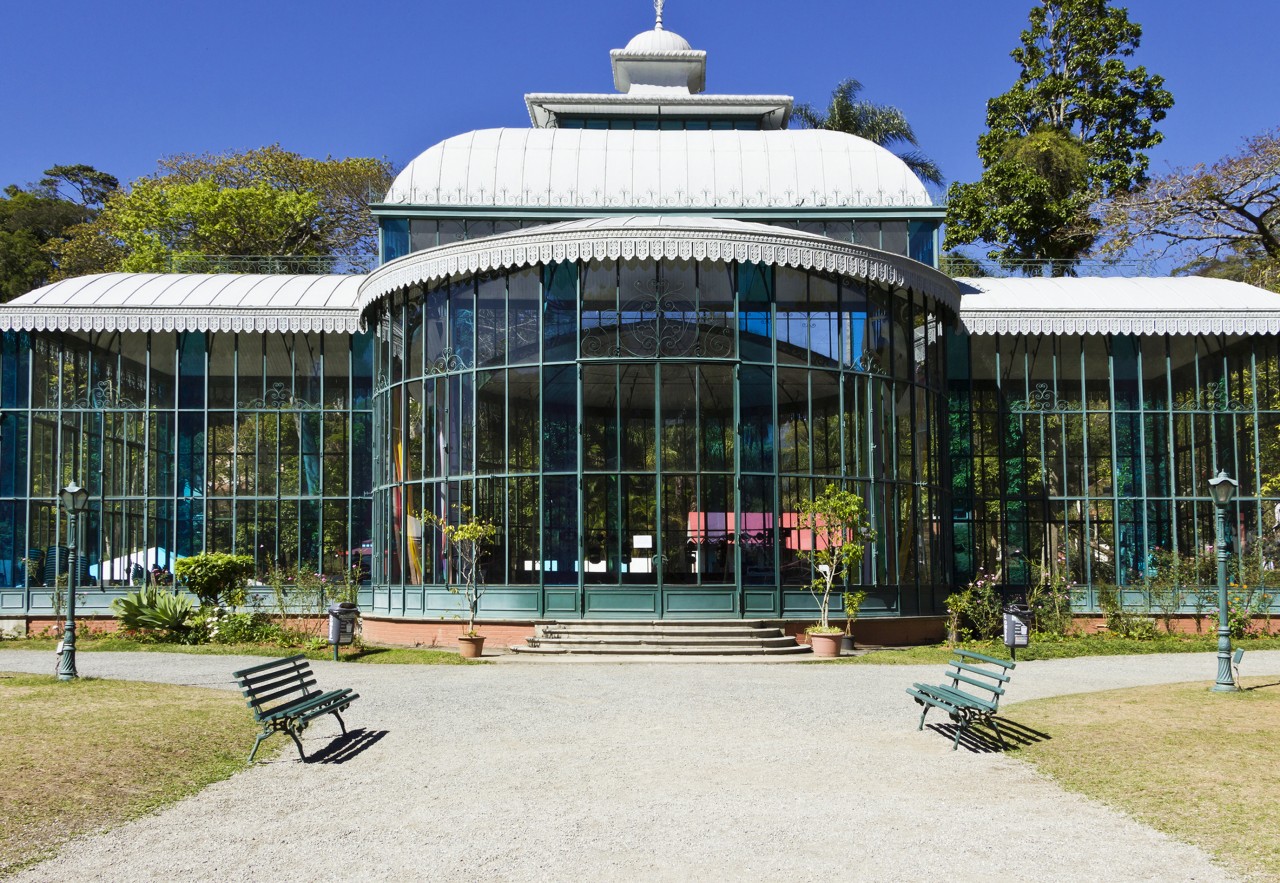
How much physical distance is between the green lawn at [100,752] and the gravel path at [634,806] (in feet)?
1.22

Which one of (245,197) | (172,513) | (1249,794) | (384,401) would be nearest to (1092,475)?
(384,401)

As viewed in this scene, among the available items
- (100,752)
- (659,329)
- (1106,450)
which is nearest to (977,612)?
(1106,450)

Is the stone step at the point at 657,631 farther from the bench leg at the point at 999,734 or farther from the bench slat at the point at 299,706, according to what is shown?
the bench slat at the point at 299,706

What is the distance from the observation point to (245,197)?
4447 cm

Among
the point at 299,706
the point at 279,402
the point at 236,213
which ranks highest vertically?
the point at 236,213

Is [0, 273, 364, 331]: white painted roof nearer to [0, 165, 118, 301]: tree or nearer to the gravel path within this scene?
the gravel path

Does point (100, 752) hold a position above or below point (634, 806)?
above

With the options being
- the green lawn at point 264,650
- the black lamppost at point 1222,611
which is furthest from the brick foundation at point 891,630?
the black lamppost at point 1222,611

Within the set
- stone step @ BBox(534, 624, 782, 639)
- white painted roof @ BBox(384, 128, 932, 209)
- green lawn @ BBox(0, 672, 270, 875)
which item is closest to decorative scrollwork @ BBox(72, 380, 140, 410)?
white painted roof @ BBox(384, 128, 932, 209)

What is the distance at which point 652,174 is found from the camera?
2759 centimetres

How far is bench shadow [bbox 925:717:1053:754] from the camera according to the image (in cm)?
1171

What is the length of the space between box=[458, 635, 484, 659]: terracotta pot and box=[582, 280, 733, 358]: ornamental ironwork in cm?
515

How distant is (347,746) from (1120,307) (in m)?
20.5

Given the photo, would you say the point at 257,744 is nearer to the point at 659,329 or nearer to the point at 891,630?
the point at 659,329
